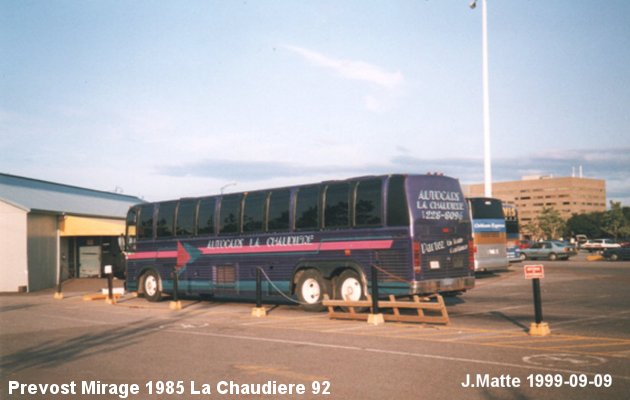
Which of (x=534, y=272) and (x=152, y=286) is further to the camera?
(x=152, y=286)

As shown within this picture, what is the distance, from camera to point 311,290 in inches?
663

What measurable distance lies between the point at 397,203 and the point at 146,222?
11006 millimetres

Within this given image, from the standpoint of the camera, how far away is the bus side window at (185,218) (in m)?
20.7

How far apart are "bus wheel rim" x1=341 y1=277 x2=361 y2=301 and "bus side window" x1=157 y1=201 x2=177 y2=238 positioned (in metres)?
7.83

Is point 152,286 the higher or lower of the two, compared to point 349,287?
lower

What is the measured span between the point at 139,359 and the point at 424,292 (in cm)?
695

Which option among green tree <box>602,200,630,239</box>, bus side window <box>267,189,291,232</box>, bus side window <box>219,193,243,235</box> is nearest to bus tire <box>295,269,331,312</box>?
bus side window <box>267,189,291,232</box>

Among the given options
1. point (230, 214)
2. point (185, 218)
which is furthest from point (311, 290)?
point (185, 218)

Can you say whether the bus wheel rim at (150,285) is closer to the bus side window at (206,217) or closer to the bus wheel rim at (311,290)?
the bus side window at (206,217)

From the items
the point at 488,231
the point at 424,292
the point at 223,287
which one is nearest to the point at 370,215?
the point at 424,292

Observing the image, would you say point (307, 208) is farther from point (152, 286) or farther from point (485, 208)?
point (485, 208)

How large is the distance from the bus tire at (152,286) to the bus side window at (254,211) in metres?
4.83

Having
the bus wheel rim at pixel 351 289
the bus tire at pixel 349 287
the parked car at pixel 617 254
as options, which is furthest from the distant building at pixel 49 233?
the parked car at pixel 617 254

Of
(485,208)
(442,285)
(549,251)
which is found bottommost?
(549,251)
